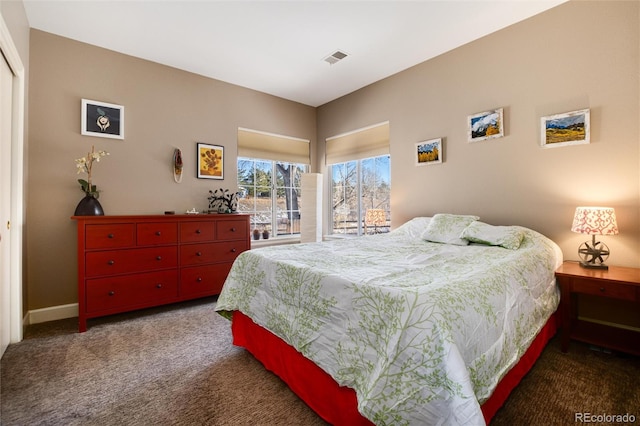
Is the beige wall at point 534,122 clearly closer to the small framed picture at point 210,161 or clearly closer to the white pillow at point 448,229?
the white pillow at point 448,229

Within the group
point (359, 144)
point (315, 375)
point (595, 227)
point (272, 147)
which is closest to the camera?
point (315, 375)

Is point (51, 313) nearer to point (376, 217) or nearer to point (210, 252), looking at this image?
point (210, 252)

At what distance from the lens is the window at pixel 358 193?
3.95 metres

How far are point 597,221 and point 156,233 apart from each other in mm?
3649

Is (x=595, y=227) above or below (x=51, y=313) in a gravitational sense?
above

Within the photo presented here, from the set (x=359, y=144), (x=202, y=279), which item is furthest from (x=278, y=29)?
(x=202, y=279)

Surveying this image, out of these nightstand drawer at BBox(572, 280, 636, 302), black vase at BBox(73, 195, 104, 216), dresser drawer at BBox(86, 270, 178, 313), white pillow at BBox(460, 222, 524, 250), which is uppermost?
black vase at BBox(73, 195, 104, 216)

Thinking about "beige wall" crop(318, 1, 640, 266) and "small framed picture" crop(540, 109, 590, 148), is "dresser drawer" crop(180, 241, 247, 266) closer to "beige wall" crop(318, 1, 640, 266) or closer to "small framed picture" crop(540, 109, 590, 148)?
"beige wall" crop(318, 1, 640, 266)

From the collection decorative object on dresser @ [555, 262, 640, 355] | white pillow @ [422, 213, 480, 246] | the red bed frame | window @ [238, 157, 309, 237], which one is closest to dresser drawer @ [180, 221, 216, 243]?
window @ [238, 157, 309, 237]

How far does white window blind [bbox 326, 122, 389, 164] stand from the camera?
12.6ft

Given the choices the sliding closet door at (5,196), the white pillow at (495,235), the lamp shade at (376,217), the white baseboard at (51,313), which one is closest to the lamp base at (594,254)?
the white pillow at (495,235)

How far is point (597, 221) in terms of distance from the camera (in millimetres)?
2021

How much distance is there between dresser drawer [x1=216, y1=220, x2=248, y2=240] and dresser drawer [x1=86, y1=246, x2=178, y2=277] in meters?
0.48

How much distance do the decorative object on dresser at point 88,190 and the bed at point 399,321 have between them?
1.63m
